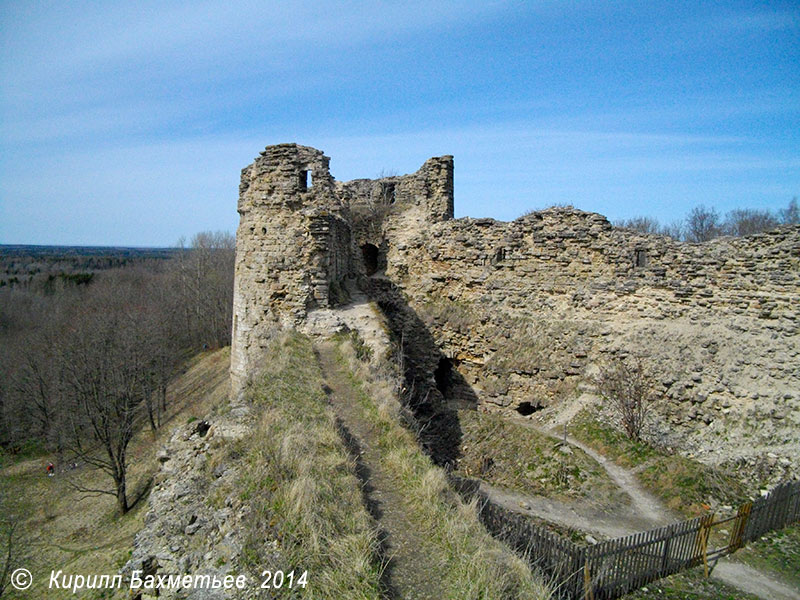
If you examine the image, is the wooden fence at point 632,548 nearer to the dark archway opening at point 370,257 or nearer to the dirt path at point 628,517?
the dirt path at point 628,517

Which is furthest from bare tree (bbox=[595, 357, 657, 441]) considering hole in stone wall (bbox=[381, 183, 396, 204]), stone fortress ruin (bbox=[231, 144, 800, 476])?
hole in stone wall (bbox=[381, 183, 396, 204])

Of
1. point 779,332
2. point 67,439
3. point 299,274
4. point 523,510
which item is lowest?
point 67,439

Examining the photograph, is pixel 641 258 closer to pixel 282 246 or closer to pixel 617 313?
pixel 617 313

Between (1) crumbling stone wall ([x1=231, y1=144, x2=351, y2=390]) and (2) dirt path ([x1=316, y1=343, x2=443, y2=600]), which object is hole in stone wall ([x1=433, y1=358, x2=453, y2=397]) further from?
(2) dirt path ([x1=316, y1=343, x2=443, y2=600])

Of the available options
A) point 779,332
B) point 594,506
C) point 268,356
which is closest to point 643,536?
point 594,506

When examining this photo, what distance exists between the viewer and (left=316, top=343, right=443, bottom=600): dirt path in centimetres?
368

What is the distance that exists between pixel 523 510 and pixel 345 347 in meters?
4.30

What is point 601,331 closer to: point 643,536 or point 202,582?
point 643,536

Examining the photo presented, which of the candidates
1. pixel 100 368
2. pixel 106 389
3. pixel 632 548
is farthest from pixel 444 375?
pixel 100 368

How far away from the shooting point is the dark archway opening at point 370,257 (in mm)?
17125

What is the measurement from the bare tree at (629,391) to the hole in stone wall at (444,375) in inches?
166

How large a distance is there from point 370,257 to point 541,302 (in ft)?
22.4

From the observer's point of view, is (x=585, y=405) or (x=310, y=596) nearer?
(x=310, y=596)

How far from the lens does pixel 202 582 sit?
12.5 feet
